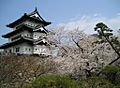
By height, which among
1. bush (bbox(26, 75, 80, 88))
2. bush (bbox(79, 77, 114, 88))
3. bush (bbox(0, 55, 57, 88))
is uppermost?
bush (bbox(0, 55, 57, 88))

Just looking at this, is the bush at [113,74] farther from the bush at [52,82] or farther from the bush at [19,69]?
the bush at [19,69]

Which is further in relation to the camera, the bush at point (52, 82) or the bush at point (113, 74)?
the bush at point (113, 74)

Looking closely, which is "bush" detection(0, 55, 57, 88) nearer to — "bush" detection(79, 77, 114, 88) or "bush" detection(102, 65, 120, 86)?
"bush" detection(79, 77, 114, 88)

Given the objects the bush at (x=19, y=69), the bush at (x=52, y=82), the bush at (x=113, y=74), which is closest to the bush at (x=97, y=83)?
the bush at (x=113, y=74)

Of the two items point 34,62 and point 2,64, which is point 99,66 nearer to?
point 34,62

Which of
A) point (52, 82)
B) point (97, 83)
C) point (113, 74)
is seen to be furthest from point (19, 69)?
point (52, 82)

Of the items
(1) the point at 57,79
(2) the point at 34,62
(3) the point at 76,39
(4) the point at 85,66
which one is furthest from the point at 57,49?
(1) the point at 57,79

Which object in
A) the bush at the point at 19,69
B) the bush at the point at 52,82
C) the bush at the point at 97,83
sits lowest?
the bush at the point at 97,83

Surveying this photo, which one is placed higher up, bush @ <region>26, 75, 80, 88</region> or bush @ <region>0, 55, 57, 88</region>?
bush @ <region>0, 55, 57, 88</region>

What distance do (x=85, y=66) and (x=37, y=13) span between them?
21920mm

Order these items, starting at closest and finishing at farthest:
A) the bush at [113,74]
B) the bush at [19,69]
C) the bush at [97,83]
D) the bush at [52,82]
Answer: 1. the bush at [52,82]
2. the bush at [97,83]
3. the bush at [113,74]
4. the bush at [19,69]

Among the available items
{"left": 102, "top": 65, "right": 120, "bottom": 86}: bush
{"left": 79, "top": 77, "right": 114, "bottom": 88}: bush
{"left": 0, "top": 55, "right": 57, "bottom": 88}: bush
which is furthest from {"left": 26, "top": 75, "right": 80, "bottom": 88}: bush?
{"left": 0, "top": 55, "right": 57, "bottom": 88}: bush

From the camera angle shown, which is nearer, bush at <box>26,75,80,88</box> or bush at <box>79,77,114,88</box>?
bush at <box>26,75,80,88</box>

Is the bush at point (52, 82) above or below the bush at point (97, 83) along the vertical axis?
above
